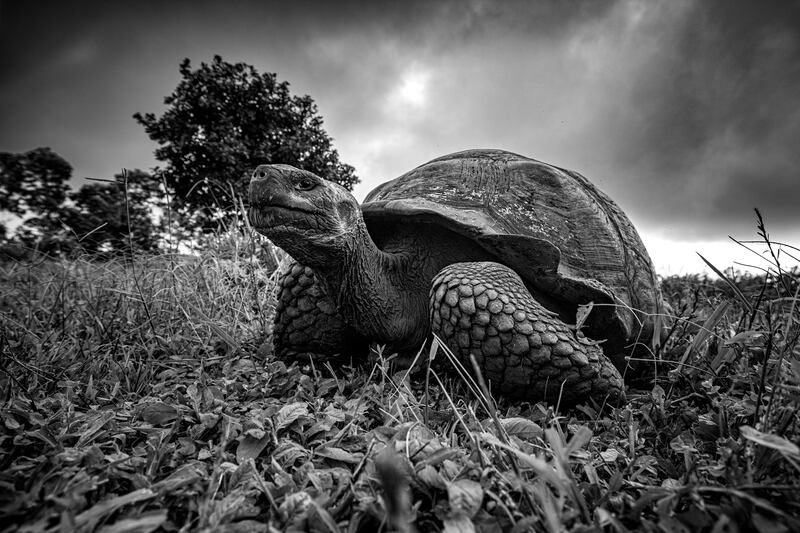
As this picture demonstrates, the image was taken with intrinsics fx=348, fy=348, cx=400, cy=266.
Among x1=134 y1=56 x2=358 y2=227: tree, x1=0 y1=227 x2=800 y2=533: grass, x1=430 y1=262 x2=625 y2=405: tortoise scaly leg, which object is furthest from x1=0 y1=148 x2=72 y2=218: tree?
x1=430 y1=262 x2=625 y2=405: tortoise scaly leg

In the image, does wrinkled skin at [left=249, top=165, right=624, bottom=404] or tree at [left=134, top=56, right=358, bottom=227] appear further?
tree at [left=134, top=56, right=358, bottom=227]

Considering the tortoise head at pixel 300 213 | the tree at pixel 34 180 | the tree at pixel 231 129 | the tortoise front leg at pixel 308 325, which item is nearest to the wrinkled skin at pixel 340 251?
the tortoise head at pixel 300 213

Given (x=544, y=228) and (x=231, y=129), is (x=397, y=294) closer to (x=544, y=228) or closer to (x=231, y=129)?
(x=544, y=228)

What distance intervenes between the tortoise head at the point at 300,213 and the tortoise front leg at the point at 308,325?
0.42 m

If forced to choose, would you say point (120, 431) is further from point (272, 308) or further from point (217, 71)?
point (217, 71)

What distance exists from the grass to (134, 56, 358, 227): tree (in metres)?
10.8

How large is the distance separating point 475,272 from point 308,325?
115 centimetres

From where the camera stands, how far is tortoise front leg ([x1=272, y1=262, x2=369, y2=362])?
7.51 ft

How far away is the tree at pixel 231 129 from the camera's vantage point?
11766 mm

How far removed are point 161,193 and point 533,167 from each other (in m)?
2.81

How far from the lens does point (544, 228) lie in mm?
2221

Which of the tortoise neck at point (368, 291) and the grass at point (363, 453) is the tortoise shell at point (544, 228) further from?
the grass at point (363, 453)

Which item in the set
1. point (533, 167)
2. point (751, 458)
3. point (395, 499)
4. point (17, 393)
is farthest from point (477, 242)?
point (17, 393)

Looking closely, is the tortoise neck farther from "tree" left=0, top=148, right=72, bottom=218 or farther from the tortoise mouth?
"tree" left=0, top=148, right=72, bottom=218
